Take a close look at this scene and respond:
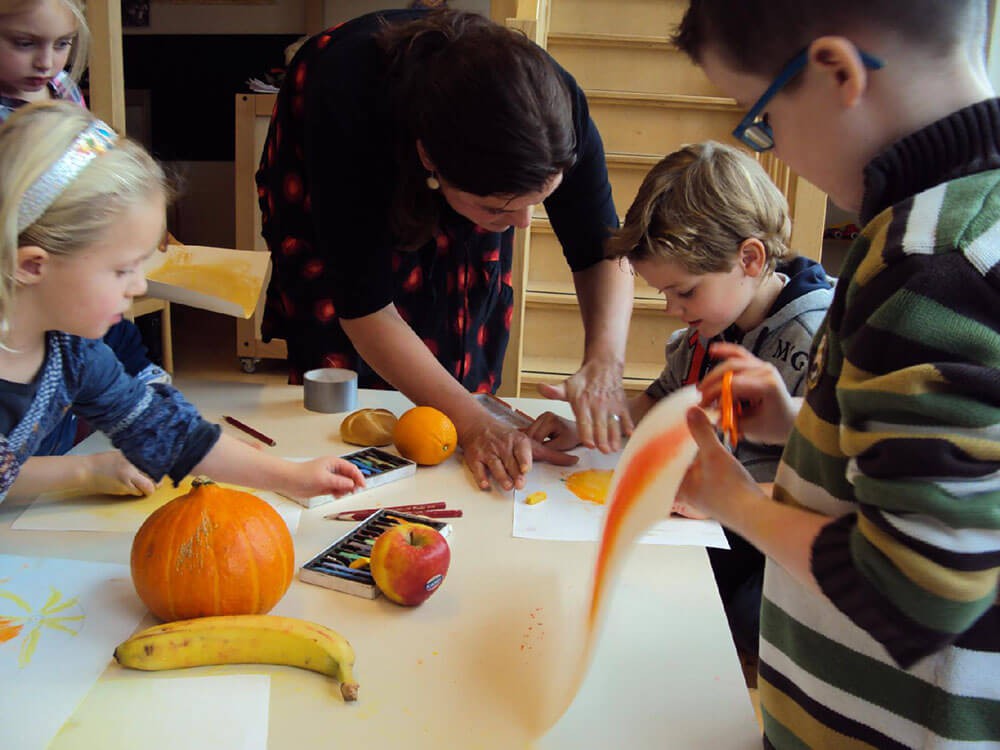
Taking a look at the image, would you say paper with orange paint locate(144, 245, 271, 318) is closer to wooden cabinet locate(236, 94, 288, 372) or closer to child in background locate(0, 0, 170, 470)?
child in background locate(0, 0, 170, 470)

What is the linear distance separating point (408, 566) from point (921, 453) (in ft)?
1.53

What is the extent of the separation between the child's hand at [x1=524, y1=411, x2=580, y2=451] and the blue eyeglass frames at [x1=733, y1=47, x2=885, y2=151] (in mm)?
654

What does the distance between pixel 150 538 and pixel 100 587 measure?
0.10 metres

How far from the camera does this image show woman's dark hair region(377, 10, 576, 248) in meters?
1.00

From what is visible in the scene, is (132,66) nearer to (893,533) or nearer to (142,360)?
(142,360)

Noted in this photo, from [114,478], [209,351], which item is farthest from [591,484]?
[209,351]

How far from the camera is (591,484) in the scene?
1.12 meters

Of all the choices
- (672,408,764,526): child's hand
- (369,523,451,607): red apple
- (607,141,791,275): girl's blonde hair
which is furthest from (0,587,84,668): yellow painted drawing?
(607,141,791,275): girl's blonde hair

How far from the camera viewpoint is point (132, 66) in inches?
166

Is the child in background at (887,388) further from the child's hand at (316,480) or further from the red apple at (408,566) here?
the child's hand at (316,480)

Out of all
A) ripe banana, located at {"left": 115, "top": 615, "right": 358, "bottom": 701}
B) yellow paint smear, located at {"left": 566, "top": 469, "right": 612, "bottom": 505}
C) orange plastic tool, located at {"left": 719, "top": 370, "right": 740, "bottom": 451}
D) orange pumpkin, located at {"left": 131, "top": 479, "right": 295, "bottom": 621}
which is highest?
orange plastic tool, located at {"left": 719, "top": 370, "right": 740, "bottom": 451}

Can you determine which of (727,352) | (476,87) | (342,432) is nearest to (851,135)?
(727,352)

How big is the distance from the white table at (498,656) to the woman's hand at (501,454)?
0.09m

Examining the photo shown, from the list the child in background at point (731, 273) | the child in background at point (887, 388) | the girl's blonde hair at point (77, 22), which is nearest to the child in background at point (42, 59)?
the girl's blonde hair at point (77, 22)
